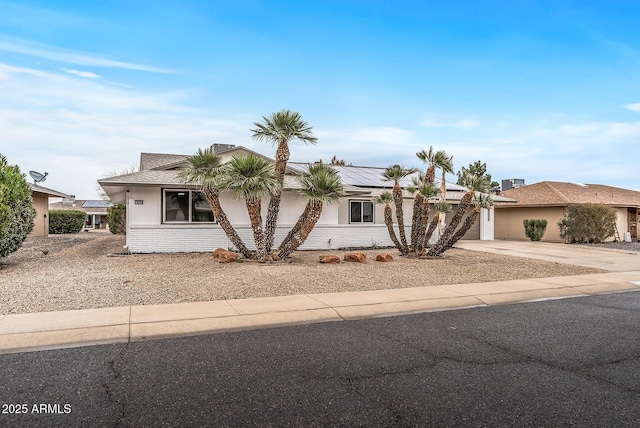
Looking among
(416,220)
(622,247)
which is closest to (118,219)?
(416,220)

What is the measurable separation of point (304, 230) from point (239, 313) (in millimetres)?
7570

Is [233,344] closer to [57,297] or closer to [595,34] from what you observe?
[57,297]

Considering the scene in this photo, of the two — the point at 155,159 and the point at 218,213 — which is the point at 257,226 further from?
the point at 155,159

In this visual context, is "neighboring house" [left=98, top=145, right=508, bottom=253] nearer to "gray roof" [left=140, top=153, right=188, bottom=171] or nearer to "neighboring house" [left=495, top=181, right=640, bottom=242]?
"gray roof" [left=140, top=153, right=188, bottom=171]

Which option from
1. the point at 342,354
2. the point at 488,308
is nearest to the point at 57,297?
the point at 342,354

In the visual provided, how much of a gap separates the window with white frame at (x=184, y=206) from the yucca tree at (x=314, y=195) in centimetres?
433

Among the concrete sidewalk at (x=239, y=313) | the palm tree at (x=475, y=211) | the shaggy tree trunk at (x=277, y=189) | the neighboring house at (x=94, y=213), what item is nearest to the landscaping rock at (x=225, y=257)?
the shaggy tree trunk at (x=277, y=189)

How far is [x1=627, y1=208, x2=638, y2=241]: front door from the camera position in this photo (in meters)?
29.9

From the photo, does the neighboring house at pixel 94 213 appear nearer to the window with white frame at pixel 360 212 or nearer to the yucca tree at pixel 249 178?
the window with white frame at pixel 360 212

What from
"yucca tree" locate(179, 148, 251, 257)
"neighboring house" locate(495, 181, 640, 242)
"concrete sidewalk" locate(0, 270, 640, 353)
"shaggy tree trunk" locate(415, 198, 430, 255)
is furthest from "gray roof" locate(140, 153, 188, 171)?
"neighboring house" locate(495, 181, 640, 242)

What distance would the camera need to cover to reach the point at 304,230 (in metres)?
14.9

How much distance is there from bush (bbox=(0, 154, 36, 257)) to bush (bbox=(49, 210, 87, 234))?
24.3 meters

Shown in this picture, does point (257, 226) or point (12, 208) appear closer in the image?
point (12, 208)

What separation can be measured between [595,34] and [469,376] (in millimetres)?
15071
